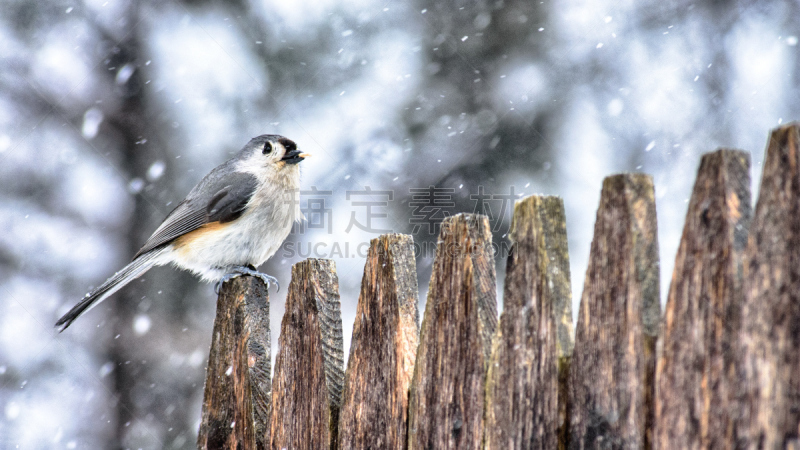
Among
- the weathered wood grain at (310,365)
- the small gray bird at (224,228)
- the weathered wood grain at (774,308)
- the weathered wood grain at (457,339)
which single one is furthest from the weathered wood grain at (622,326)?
the small gray bird at (224,228)

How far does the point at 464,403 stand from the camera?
1743 mm

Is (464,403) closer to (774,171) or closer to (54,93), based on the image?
(774,171)

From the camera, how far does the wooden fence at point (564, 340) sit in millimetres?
1223

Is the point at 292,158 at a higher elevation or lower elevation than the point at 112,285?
higher

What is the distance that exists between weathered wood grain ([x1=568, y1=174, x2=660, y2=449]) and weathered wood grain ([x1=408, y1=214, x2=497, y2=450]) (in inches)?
12.8

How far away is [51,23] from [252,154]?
3.02 m

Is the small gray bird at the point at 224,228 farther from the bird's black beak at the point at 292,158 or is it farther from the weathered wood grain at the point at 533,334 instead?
the weathered wood grain at the point at 533,334

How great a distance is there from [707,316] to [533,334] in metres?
0.44

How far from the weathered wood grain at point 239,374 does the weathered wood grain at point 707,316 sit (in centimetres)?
154

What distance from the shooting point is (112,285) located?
336 cm

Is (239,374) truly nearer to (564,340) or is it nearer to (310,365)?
(310,365)

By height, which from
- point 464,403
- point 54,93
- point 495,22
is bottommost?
point 464,403

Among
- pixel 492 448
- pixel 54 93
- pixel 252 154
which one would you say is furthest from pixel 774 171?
pixel 54 93

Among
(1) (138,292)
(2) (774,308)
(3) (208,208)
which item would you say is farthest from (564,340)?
(1) (138,292)
